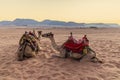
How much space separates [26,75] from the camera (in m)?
9.50

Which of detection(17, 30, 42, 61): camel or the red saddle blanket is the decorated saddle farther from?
detection(17, 30, 42, 61): camel

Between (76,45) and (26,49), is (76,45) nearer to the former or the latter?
(76,45)

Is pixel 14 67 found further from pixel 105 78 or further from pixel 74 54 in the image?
pixel 105 78

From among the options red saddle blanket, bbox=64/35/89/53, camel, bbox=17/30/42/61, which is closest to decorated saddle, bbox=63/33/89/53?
red saddle blanket, bbox=64/35/89/53

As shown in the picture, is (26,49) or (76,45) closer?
(76,45)

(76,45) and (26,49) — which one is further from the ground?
(76,45)

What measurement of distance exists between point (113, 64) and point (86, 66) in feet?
4.49

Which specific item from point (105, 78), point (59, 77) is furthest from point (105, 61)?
point (59, 77)

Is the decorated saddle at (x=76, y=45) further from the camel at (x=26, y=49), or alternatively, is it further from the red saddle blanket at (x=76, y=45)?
the camel at (x=26, y=49)

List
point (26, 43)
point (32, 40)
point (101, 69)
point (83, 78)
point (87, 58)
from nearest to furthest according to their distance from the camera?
point (83, 78) < point (101, 69) < point (87, 58) < point (26, 43) < point (32, 40)

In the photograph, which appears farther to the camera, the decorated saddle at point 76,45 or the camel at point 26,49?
the camel at point 26,49

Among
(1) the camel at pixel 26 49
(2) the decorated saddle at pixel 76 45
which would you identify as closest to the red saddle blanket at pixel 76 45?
(2) the decorated saddle at pixel 76 45

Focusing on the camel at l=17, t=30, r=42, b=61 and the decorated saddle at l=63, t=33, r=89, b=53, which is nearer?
the decorated saddle at l=63, t=33, r=89, b=53

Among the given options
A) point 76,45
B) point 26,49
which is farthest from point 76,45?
point 26,49
